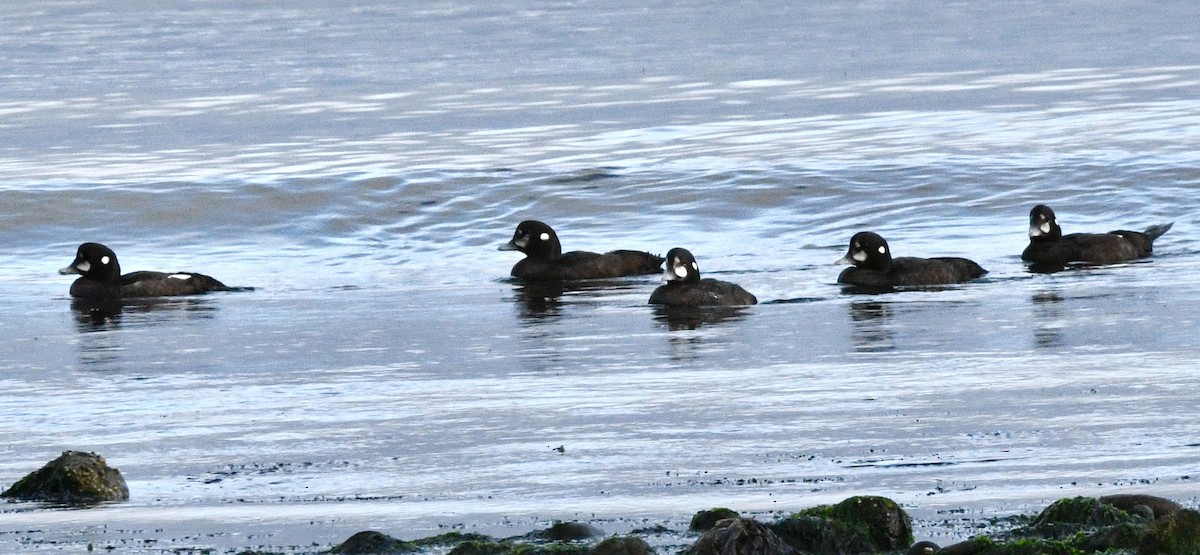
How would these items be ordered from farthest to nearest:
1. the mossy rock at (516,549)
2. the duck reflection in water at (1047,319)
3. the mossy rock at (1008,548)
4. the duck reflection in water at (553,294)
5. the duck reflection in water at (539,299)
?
the duck reflection in water at (553,294) < the duck reflection in water at (539,299) < the duck reflection in water at (1047,319) < the mossy rock at (516,549) < the mossy rock at (1008,548)

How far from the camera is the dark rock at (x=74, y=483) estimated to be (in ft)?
30.1

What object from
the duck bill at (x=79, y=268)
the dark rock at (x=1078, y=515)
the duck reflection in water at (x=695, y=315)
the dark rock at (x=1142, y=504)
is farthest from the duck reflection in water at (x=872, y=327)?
the duck bill at (x=79, y=268)

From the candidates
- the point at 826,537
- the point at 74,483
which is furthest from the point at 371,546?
the point at 74,483

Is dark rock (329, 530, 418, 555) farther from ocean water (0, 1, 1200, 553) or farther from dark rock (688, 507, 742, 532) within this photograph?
dark rock (688, 507, 742, 532)

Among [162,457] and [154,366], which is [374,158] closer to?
[154,366]

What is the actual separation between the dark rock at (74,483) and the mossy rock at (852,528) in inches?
127

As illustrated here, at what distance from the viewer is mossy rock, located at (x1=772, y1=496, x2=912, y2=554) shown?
25.2 feet

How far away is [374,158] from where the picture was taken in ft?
105

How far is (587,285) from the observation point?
19688 mm

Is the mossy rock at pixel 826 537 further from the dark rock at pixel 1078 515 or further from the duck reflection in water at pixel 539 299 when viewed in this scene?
the duck reflection in water at pixel 539 299

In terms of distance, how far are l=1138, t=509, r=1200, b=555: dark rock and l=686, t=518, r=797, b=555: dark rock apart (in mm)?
1275

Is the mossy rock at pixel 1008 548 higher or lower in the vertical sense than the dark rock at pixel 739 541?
lower

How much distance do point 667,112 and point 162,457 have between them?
86.3 feet

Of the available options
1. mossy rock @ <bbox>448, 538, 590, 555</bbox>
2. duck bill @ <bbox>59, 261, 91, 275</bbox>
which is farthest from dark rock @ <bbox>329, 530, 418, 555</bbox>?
duck bill @ <bbox>59, 261, 91, 275</bbox>
